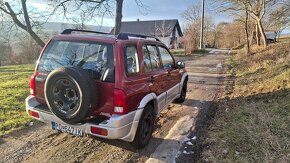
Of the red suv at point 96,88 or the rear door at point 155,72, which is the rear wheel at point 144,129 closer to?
the red suv at point 96,88

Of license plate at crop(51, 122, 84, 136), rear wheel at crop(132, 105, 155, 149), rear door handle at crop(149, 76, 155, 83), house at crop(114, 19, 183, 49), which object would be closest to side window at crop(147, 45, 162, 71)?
rear door handle at crop(149, 76, 155, 83)

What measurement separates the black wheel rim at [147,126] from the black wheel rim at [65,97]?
49.2 inches

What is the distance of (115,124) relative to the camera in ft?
11.5

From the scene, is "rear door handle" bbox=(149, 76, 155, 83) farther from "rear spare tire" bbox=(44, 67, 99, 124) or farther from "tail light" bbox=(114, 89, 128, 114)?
"rear spare tire" bbox=(44, 67, 99, 124)

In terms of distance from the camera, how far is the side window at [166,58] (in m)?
5.39

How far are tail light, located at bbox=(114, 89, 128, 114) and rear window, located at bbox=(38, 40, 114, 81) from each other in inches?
9.1

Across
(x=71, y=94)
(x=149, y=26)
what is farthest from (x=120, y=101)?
(x=149, y=26)

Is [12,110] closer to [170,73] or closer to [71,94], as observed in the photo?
[71,94]

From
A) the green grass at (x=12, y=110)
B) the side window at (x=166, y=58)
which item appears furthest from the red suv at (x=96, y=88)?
the green grass at (x=12, y=110)

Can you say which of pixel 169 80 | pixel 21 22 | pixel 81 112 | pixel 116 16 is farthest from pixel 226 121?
pixel 21 22

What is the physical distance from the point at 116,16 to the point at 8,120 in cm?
829

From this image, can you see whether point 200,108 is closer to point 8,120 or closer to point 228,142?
point 228,142

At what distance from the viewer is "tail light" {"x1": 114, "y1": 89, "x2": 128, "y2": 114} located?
3537 millimetres

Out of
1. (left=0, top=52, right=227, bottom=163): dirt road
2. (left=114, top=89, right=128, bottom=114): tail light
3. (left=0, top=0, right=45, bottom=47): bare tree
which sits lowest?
(left=0, top=52, right=227, bottom=163): dirt road
